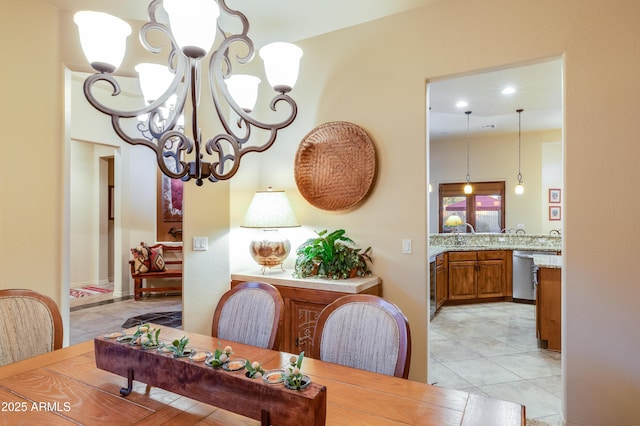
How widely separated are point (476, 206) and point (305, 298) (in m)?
6.53

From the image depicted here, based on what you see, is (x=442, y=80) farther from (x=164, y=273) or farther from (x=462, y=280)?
(x=164, y=273)

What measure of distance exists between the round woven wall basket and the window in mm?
5329

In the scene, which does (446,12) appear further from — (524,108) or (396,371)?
(524,108)

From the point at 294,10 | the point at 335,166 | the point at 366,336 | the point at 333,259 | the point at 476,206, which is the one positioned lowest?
the point at 366,336

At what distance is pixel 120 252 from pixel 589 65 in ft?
21.8

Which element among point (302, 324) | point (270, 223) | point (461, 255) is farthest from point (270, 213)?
point (461, 255)

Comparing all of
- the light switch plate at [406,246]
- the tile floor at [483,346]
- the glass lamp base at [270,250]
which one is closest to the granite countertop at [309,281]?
the glass lamp base at [270,250]

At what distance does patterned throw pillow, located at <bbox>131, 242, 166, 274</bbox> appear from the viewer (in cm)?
583

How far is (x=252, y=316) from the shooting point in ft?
6.17

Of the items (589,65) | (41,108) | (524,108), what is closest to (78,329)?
(41,108)

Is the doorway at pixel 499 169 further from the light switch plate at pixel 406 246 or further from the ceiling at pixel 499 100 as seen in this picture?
the light switch plate at pixel 406 246

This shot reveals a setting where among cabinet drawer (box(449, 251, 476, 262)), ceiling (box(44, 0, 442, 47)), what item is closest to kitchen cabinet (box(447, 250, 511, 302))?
cabinet drawer (box(449, 251, 476, 262))

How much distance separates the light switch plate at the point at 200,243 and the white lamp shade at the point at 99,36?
1.77m

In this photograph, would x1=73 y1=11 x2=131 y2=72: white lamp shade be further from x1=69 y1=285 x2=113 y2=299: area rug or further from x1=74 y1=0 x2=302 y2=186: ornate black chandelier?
x1=69 y1=285 x2=113 y2=299: area rug
